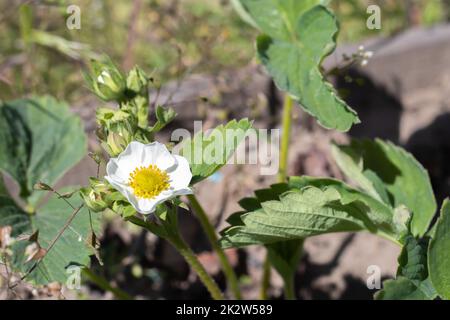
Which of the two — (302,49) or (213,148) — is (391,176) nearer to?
(302,49)

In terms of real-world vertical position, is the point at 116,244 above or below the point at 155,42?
below

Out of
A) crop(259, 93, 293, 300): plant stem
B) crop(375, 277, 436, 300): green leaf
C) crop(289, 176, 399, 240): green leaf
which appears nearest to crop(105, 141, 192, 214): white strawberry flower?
crop(289, 176, 399, 240): green leaf

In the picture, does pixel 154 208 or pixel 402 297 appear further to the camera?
pixel 402 297

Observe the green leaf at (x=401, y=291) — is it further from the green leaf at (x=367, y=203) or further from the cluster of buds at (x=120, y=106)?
the cluster of buds at (x=120, y=106)

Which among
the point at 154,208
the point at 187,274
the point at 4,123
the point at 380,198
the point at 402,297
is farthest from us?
the point at 187,274

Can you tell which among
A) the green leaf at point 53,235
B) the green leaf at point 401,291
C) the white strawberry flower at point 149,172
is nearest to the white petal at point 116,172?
the white strawberry flower at point 149,172

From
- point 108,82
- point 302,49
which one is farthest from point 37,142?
point 302,49

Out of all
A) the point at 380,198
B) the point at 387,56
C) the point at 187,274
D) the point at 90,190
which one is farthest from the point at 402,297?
the point at 387,56
